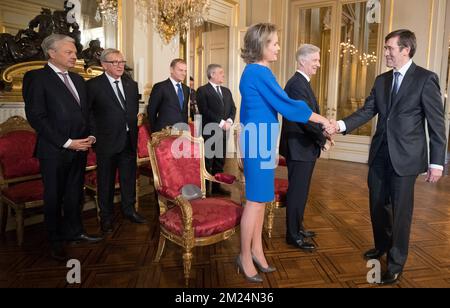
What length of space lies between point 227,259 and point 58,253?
1.17 m

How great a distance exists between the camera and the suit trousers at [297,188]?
2512 mm

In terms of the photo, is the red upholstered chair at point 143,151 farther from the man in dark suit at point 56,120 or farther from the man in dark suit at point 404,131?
the man in dark suit at point 404,131

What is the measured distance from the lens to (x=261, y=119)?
1.90m

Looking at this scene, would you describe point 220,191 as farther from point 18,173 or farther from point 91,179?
point 18,173

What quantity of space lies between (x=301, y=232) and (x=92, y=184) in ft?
6.26

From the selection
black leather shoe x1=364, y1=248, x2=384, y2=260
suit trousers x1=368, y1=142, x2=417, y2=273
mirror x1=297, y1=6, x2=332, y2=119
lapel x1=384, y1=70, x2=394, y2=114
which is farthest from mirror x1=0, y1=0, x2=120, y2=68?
mirror x1=297, y1=6, x2=332, y2=119

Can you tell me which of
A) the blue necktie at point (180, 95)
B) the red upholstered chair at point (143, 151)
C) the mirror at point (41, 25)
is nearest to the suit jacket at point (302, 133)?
the blue necktie at point (180, 95)

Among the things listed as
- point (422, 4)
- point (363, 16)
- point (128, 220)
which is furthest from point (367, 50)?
point (128, 220)

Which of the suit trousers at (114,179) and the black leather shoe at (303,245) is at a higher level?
the suit trousers at (114,179)

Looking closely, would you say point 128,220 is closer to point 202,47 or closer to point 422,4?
point 202,47

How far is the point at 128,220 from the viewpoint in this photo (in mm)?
3219

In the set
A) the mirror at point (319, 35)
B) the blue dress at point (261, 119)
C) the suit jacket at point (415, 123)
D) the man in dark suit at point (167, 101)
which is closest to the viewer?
the blue dress at point (261, 119)

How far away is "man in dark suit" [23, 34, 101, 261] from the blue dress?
1.19 meters

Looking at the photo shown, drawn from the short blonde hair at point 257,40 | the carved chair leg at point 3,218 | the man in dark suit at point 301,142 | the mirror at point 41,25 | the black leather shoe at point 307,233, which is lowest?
the black leather shoe at point 307,233
